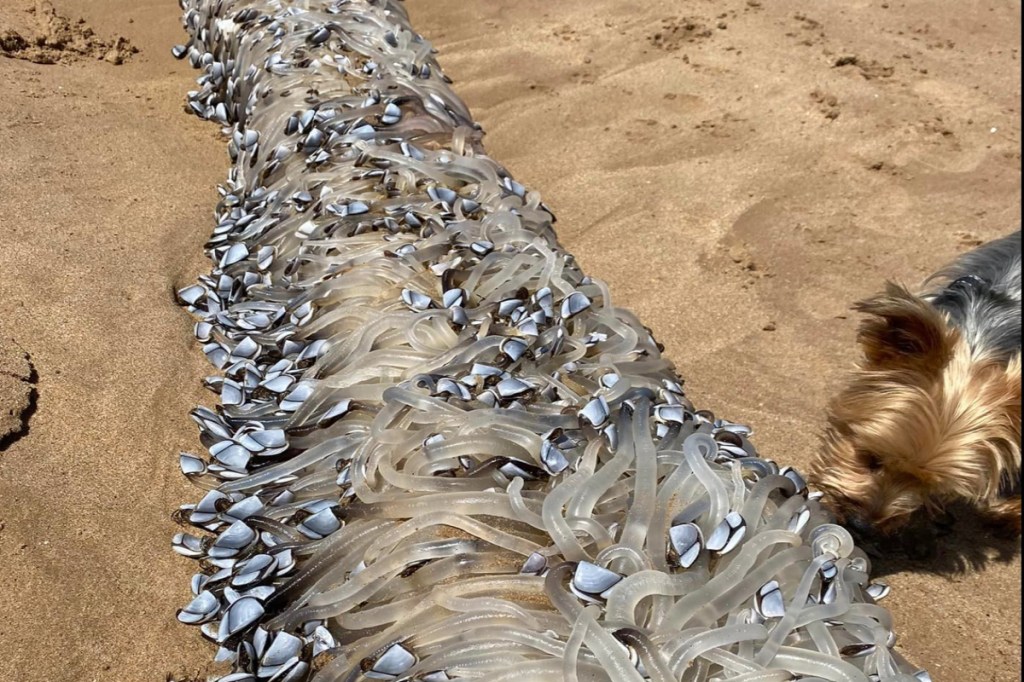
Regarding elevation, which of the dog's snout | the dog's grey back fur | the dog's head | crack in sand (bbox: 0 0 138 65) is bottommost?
the dog's snout

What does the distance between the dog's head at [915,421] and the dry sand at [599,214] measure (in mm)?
320

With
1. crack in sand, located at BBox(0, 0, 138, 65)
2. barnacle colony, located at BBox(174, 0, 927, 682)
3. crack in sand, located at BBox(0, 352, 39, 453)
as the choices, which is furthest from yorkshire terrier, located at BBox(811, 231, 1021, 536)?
crack in sand, located at BBox(0, 0, 138, 65)

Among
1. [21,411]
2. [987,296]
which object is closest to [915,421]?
[987,296]

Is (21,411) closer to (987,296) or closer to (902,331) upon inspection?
(902,331)

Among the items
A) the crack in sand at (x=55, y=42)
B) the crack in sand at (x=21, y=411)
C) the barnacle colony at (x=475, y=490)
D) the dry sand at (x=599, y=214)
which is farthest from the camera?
the crack in sand at (x=55, y=42)

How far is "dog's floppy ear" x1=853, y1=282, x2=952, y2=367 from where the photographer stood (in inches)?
97.2

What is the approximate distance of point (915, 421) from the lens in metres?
2.50

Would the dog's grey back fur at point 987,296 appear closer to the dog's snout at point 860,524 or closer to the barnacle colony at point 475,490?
the dog's snout at point 860,524

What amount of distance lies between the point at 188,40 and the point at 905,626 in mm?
4800

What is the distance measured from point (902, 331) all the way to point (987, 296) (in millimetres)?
376

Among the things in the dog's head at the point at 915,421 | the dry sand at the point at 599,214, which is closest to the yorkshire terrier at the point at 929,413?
the dog's head at the point at 915,421

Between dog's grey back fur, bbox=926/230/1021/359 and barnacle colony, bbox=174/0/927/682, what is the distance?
3.11 ft

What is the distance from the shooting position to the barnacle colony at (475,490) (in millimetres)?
1564

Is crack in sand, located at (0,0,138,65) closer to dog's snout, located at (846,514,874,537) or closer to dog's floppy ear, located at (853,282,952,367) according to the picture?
dog's floppy ear, located at (853,282,952,367)
